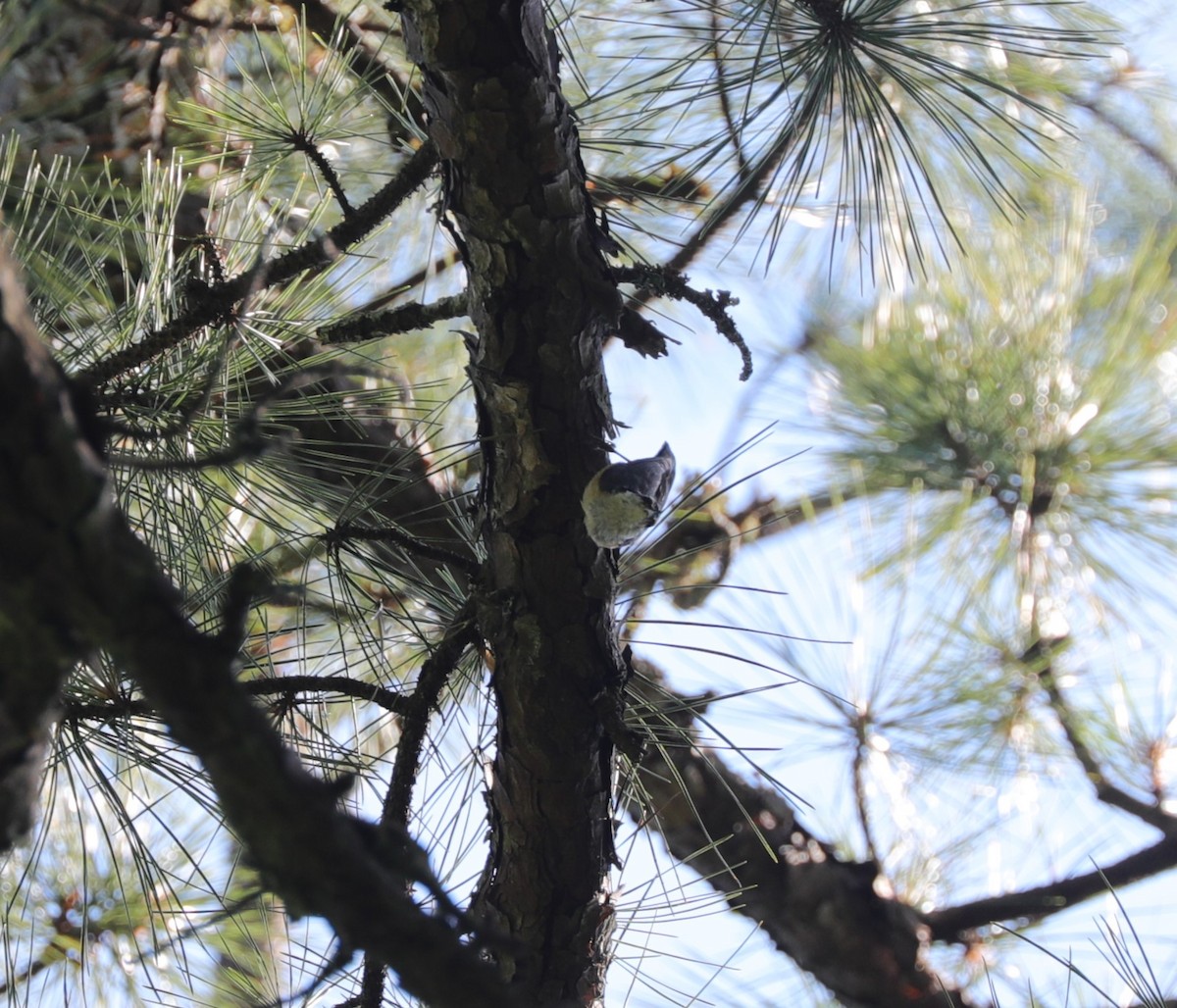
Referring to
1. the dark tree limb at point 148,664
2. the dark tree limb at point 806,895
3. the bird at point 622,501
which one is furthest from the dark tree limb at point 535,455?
the dark tree limb at point 806,895

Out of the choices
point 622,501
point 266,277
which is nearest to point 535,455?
point 622,501

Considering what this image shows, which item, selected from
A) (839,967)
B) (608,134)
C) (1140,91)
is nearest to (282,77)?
(608,134)

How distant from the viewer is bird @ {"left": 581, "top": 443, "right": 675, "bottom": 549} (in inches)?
18.6

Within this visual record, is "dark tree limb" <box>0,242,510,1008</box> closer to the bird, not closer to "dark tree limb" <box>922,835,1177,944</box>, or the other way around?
the bird

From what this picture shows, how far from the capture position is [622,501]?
474 millimetres

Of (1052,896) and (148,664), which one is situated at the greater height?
(1052,896)

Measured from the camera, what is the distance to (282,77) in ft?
3.77

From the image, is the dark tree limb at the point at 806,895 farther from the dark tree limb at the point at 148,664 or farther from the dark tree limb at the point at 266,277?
the dark tree limb at the point at 148,664

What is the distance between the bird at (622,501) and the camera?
0.47 meters

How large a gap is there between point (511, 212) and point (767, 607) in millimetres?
866

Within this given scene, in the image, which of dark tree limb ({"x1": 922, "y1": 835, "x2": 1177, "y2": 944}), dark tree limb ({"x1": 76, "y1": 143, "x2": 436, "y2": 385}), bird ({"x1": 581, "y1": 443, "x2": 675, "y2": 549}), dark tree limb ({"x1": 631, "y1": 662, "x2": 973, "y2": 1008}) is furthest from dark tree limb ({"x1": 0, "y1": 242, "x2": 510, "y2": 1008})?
dark tree limb ({"x1": 922, "y1": 835, "x2": 1177, "y2": 944})

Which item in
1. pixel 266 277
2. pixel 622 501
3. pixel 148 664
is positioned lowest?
pixel 148 664

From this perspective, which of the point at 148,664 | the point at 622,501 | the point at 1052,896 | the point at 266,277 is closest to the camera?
the point at 148,664

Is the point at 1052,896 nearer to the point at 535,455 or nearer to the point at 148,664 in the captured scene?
the point at 535,455
